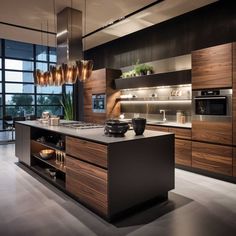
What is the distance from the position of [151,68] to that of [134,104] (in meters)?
1.10

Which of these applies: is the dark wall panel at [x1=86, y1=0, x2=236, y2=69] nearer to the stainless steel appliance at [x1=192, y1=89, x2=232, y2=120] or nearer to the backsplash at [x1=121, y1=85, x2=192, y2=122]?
the backsplash at [x1=121, y1=85, x2=192, y2=122]

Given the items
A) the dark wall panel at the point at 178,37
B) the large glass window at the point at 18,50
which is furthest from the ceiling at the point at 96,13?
the large glass window at the point at 18,50

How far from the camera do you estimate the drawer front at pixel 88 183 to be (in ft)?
8.15

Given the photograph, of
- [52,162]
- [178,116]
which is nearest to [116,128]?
[52,162]

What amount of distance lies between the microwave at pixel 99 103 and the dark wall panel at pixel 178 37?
104 cm

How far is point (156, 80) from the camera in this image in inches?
199

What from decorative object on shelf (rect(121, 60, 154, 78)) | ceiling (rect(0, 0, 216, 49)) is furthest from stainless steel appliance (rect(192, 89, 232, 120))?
ceiling (rect(0, 0, 216, 49))

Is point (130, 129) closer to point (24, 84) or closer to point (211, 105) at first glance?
point (211, 105)

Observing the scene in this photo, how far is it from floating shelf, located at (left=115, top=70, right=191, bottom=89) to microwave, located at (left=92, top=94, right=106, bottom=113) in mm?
512

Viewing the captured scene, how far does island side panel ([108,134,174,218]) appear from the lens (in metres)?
2.45

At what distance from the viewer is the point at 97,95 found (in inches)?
254

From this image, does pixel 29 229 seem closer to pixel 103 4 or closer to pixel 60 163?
pixel 60 163

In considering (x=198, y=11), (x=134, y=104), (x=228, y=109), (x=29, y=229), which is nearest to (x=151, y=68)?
(x=134, y=104)

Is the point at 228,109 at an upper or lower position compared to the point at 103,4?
lower
